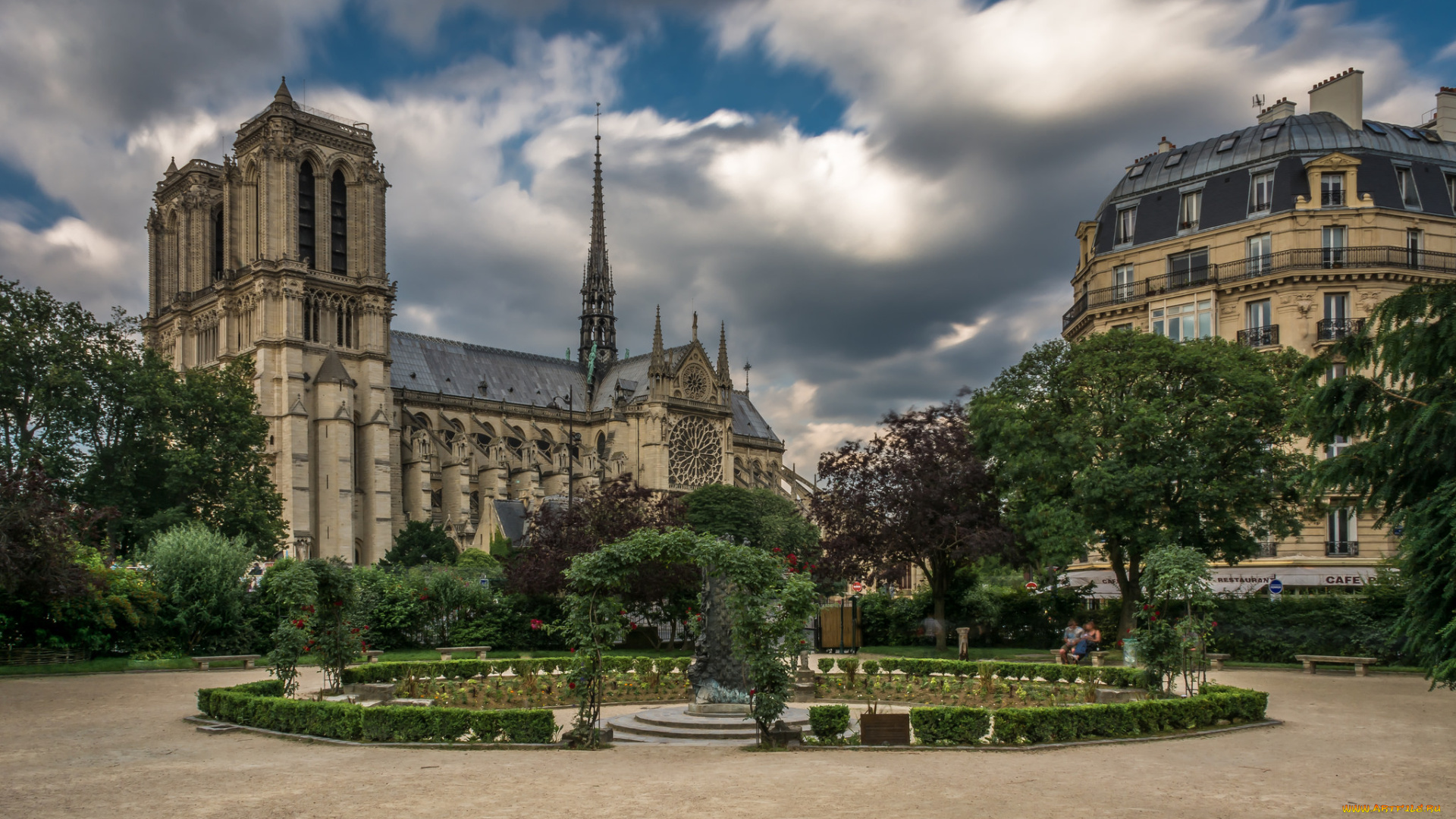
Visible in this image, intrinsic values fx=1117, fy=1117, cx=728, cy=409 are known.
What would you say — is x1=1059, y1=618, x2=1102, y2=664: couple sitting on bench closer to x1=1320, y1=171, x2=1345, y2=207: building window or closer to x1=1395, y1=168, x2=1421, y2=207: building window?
x1=1320, y1=171, x2=1345, y2=207: building window

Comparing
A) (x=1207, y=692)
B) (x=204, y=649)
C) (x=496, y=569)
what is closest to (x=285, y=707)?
(x=1207, y=692)

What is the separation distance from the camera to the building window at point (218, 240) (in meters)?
77.6

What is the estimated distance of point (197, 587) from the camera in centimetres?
3316

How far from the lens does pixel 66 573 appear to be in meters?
27.8

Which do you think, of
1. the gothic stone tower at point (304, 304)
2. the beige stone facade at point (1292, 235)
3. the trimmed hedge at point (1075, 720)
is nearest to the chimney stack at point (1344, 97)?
the beige stone facade at point (1292, 235)

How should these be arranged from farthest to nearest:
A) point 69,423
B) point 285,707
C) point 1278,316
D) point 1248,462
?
1. point 69,423
2. point 1278,316
3. point 1248,462
4. point 285,707

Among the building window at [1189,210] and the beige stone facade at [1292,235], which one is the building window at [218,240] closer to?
the beige stone facade at [1292,235]

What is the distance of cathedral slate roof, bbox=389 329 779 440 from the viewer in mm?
84875

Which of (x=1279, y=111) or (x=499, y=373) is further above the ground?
(x=1279, y=111)

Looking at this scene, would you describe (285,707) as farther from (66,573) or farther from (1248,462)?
(1248,462)

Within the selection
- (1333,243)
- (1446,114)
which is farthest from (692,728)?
(1446,114)

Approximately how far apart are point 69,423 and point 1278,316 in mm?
49134

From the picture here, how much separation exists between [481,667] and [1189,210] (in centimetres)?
3386

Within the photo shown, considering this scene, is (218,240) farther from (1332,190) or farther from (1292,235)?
(1332,190)
